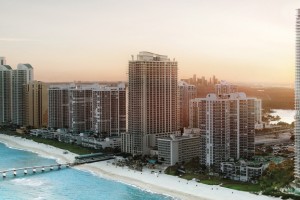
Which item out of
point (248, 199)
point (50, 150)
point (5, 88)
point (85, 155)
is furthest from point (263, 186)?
point (5, 88)

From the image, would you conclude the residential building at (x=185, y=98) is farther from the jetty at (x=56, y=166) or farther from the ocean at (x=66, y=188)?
the ocean at (x=66, y=188)

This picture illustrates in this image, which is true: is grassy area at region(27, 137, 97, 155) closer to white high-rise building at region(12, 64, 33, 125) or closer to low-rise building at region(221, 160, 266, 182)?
white high-rise building at region(12, 64, 33, 125)

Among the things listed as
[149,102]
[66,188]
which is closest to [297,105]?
[66,188]

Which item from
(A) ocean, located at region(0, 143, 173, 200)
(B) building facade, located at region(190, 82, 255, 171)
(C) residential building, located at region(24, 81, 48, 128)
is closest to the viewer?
(A) ocean, located at region(0, 143, 173, 200)

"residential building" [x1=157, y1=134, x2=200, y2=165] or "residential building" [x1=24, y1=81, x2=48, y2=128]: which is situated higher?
"residential building" [x1=24, y1=81, x2=48, y2=128]

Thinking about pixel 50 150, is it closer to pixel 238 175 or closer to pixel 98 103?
pixel 98 103

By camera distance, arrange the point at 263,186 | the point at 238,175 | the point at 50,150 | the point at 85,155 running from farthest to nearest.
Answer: the point at 50,150 < the point at 85,155 < the point at 238,175 < the point at 263,186

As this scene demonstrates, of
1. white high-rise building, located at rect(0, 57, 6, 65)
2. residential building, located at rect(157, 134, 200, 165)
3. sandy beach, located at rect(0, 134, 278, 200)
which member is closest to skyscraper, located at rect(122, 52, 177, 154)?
sandy beach, located at rect(0, 134, 278, 200)

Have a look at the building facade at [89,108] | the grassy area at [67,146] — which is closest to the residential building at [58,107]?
the building facade at [89,108]
